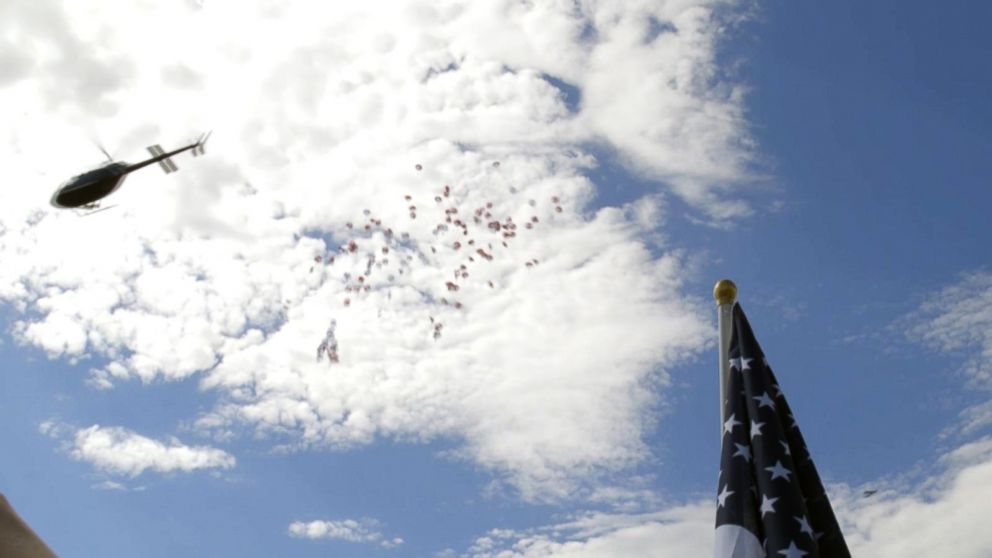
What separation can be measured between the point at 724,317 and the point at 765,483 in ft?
12.7

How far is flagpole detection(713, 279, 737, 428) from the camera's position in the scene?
19062 millimetres

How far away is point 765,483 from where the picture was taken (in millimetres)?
16703

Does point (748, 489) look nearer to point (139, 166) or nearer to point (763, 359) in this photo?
point (763, 359)

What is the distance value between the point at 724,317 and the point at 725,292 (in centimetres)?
57

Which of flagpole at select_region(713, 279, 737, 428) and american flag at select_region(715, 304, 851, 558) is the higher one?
flagpole at select_region(713, 279, 737, 428)

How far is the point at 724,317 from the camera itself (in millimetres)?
19469

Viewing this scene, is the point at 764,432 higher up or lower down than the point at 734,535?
higher up

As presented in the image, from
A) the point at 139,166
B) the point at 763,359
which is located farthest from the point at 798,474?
the point at 139,166

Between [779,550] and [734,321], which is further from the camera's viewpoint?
[734,321]

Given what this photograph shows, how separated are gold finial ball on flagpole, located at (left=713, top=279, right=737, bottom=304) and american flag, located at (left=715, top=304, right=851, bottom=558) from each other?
→ 1.49m

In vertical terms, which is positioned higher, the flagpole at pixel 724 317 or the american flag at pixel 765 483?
the flagpole at pixel 724 317

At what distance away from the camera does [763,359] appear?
728 inches

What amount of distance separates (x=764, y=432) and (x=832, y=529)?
6.82 ft

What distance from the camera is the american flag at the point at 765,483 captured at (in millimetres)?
16188
